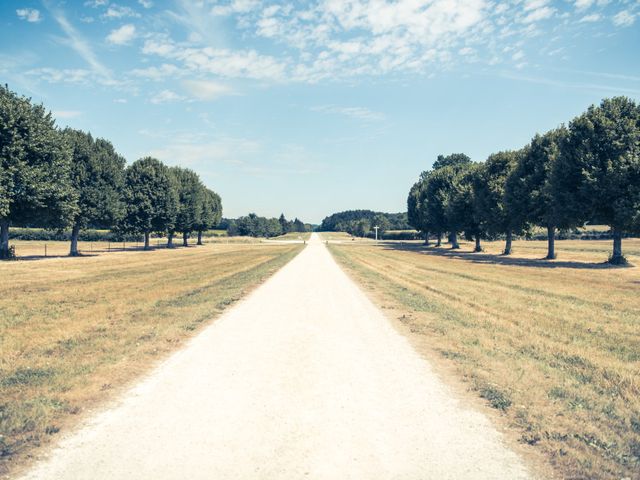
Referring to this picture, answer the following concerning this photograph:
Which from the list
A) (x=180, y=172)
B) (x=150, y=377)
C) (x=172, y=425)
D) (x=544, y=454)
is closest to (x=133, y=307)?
(x=150, y=377)

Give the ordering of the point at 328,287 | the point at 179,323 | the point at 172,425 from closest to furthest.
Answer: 1. the point at 172,425
2. the point at 179,323
3. the point at 328,287

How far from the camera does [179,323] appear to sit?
11625mm

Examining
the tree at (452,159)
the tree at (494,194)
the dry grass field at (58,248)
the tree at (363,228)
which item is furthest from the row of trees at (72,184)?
the tree at (363,228)

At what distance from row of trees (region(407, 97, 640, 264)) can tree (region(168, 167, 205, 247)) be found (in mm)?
45307

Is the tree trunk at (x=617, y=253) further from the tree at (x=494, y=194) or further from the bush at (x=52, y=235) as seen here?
the bush at (x=52, y=235)

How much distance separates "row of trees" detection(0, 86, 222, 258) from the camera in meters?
33.9

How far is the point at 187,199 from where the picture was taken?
236ft

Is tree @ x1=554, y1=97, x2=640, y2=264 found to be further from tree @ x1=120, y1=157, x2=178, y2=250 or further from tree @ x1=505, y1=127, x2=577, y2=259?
tree @ x1=120, y1=157, x2=178, y2=250

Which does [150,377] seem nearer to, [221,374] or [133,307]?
[221,374]

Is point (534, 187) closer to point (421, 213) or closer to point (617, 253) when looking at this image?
point (617, 253)

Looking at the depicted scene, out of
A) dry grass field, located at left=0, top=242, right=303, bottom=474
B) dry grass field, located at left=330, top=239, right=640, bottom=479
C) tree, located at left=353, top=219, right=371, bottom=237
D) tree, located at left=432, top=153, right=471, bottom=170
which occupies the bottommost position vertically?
dry grass field, located at left=0, top=242, right=303, bottom=474

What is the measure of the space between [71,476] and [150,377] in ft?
10.2

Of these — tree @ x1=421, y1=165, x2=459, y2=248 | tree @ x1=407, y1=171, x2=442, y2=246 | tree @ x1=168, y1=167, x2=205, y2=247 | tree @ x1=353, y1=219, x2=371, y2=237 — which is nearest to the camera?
tree @ x1=421, y1=165, x2=459, y2=248

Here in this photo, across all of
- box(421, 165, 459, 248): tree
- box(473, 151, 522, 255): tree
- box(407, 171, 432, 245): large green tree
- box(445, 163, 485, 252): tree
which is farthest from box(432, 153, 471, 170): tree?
box(473, 151, 522, 255): tree
